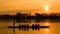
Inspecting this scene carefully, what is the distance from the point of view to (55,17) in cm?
2617

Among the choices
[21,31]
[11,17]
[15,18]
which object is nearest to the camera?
[21,31]

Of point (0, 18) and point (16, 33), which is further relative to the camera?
point (0, 18)

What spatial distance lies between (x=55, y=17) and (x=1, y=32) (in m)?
13.4

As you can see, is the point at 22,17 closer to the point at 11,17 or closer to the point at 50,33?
the point at 11,17

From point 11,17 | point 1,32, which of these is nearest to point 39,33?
point 1,32

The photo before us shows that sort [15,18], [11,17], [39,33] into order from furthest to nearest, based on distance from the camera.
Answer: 1. [11,17]
2. [15,18]
3. [39,33]

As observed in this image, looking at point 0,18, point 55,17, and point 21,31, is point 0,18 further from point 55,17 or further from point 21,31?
point 21,31

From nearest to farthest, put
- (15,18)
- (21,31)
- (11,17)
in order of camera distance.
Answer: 1. (21,31)
2. (15,18)
3. (11,17)

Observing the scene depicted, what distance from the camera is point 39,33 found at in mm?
12555

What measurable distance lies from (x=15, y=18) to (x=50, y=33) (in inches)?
486

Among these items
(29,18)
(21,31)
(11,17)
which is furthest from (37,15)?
(21,31)

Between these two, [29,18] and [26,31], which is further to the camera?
[29,18]

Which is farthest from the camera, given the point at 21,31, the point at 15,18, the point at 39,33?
the point at 15,18

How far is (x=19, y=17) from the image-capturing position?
1013 inches
